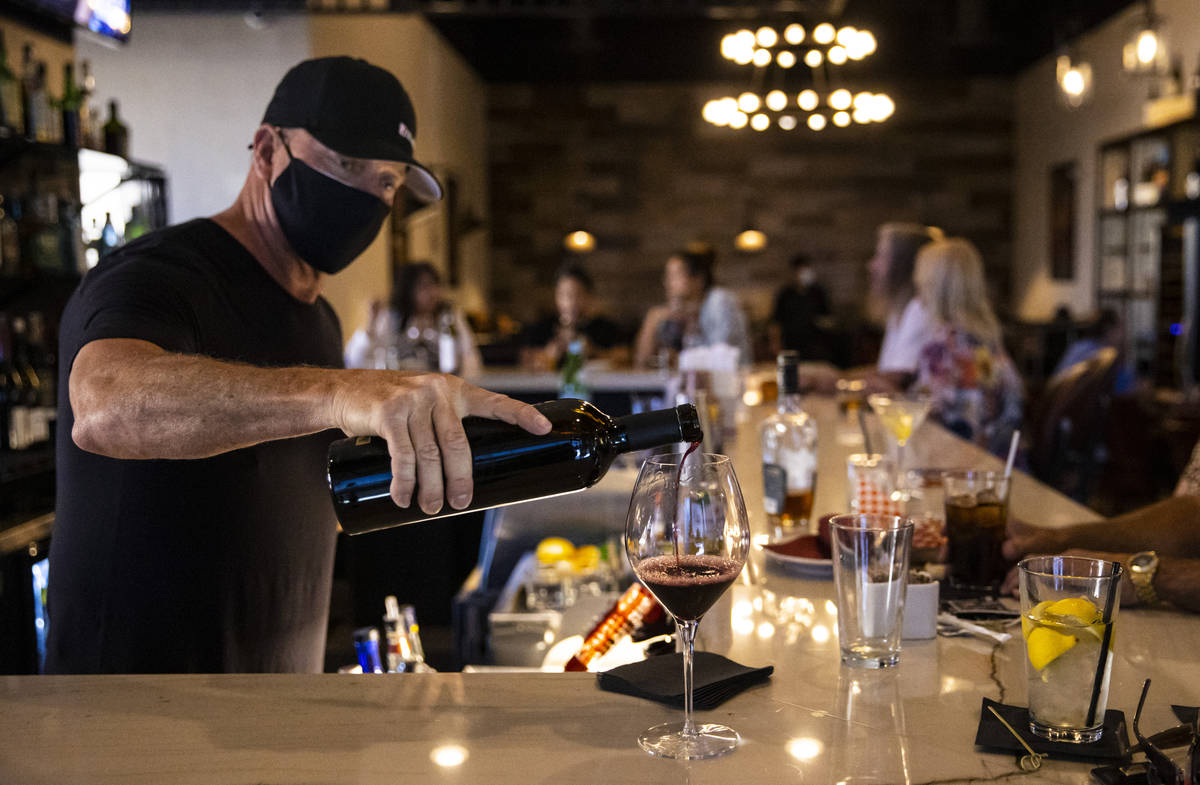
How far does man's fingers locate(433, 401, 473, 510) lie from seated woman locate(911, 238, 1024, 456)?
2860 mm

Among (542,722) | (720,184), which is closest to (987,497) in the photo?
(542,722)

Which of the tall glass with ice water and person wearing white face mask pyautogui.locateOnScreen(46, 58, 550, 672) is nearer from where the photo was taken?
the tall glass with ice water

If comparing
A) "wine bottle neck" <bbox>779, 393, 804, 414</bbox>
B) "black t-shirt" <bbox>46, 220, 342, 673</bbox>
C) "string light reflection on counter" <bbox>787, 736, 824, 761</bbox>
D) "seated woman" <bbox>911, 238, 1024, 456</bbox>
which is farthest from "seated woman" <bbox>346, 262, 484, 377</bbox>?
"string light reflection on counter" <bbox>787, 736, 824, 761</bbox>

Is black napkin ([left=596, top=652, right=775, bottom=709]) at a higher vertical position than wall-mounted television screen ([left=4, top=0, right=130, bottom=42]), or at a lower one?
lower

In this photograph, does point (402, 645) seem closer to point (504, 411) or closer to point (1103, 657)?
point (504, 411)

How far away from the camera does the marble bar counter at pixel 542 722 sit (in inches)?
35.4

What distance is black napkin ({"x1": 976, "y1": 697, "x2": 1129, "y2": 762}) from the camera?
908mm

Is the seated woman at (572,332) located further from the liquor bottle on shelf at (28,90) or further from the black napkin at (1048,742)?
the black napkin at (1048,742)

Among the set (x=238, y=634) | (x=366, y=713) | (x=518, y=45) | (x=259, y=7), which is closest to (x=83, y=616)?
(x=238, y=634)

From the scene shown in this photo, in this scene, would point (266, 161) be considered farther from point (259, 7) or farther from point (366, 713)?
point (259, 7)

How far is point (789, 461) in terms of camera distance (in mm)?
1970

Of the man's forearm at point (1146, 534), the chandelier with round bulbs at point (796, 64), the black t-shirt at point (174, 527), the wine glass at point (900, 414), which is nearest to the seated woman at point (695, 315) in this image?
the chandelier with round bulbs at point (796, 64)

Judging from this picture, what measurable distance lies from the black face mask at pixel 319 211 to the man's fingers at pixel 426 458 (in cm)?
73

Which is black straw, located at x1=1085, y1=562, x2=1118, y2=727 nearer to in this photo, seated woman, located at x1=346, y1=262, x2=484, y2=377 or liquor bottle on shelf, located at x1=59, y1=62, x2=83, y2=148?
liquor bottle on shelf, located at x1=59, y1=62, x2=83, y2=148
